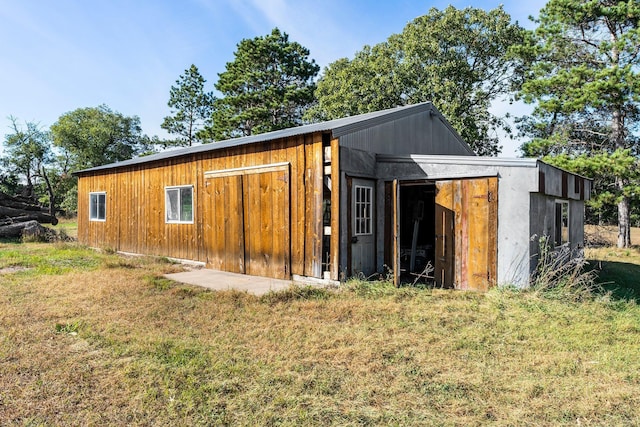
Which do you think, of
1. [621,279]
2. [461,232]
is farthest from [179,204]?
[621,279]

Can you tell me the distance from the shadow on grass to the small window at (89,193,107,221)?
14.8 metres

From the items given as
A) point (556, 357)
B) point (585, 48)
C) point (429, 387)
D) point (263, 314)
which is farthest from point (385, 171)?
point (585, 48)

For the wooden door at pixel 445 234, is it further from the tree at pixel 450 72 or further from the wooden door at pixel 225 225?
the tree at pixel 450 72

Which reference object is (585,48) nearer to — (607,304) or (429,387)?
(607,304)

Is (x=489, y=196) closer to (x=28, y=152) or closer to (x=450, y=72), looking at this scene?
(x=450, y=72)

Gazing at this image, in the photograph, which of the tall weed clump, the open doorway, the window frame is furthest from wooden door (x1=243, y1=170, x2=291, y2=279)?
the window frame

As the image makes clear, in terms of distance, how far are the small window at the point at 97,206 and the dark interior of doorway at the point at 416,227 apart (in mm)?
10644

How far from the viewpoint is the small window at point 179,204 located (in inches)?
415

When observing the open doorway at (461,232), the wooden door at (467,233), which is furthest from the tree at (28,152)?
the wooden door at (467,233)

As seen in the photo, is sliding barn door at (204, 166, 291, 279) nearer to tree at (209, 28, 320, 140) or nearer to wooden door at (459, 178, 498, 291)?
wooden door at (459, 178, 498, 291)

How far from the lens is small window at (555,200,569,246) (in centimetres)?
843

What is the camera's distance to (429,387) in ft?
10.7

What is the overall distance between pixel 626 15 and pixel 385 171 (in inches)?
552

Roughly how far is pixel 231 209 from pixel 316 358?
231 inches
